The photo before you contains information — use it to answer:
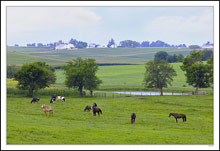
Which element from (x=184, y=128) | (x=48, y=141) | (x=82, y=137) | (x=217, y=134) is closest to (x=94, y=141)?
(x=82, y=137)

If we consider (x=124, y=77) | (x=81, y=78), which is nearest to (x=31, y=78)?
(x=81, y=78)

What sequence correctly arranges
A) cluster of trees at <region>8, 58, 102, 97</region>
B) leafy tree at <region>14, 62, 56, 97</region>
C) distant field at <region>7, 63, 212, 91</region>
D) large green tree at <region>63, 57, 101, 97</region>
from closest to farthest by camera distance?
leafy tree at <region>14, 62, 56, 97</region>, cluster of trees at <region>8, 58, 102, 97</region>, large green tree at <region>63, 57, 101, 97</region>, distant field at <region>7, 63, 212, 91</region>

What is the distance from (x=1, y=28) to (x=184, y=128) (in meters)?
20.2

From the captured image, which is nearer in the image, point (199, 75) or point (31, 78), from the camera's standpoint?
point (31, 78)

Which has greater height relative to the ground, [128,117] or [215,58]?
[215,58]

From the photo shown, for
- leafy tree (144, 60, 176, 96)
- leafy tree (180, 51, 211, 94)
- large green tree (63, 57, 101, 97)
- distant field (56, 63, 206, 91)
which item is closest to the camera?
large green tree (63, 57, 101, 97)

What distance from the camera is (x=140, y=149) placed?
20.0 metres

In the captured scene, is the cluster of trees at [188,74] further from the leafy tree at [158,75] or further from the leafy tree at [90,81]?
the leafy tree at [90,81]

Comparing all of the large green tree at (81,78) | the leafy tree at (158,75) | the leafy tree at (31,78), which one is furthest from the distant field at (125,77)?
the leafy tree at (31,78)

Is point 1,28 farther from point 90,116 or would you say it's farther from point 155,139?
point 90,116

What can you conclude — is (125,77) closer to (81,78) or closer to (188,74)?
(188,74)

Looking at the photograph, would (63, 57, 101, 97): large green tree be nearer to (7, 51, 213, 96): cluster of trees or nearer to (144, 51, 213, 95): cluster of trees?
(7, 51, 213, 96): cluster of trees

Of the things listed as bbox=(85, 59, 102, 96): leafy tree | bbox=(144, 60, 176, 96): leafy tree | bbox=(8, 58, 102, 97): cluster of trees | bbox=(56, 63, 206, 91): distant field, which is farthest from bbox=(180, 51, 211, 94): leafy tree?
bbox=(56, 63, 206, 91): distant field

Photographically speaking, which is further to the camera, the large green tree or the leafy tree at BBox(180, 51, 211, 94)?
the leafy tree at BBox(180, 51, 211, 94)
